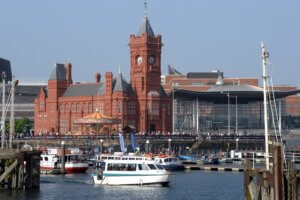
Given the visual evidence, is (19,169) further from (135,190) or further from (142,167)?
(142,167)

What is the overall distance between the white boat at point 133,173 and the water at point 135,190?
128 centimetres

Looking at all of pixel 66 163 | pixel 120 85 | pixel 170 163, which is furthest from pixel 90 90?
pixel 66 163

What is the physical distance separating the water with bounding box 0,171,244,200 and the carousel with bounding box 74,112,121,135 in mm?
66482

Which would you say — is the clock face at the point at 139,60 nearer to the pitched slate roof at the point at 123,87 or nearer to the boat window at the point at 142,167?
the pitched slate roof at the point at 123,87

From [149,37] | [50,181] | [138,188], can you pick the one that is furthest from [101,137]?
[138,188]

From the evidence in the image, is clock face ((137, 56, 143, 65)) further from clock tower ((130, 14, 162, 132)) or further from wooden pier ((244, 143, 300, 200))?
wooden pier ((244, 143, 300, 200))

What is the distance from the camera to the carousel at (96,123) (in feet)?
565

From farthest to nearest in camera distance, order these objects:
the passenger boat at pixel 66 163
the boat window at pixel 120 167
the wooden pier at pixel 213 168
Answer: the wooden pier at pixel 213 168, the passenger boat at pixel 66 163, the boat window at pixel 120 167

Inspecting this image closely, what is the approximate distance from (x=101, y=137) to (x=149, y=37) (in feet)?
122

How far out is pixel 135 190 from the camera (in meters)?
84.8

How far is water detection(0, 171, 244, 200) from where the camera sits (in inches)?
3088

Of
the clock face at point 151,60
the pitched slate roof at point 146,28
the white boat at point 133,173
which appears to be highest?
the pitched slate roof at point 146,28

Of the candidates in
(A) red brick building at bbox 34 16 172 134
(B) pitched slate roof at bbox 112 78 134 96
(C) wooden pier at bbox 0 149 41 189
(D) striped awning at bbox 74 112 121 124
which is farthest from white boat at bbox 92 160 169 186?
(B) pitched slate roof at bbox 112 78 134 96

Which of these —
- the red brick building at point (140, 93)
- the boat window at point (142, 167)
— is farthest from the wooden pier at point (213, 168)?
the red brick building at point (140, 93)
